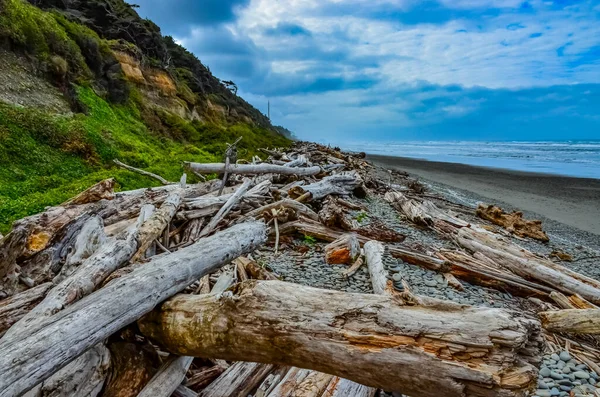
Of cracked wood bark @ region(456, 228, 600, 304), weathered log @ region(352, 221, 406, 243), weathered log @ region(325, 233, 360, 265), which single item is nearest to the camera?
cracked wood bark @ region(456, 228, 600, 304)

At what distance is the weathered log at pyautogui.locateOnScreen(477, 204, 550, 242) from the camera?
878 cm

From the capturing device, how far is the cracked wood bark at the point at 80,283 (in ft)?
7.38

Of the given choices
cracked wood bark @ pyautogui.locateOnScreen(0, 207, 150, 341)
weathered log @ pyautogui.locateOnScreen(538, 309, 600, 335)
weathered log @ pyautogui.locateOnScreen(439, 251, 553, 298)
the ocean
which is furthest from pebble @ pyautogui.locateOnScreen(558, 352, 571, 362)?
the ocean

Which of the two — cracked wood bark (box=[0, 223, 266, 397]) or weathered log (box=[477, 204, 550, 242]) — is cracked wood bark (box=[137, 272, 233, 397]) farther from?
weathered log (box=[477, 204, 550, 242])

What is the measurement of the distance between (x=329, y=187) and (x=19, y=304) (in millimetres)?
7347

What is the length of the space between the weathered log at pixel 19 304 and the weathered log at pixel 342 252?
3421mm

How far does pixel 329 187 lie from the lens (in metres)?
9.41

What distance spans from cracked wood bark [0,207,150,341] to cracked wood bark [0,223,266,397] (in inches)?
7.1

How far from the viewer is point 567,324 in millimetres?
3779

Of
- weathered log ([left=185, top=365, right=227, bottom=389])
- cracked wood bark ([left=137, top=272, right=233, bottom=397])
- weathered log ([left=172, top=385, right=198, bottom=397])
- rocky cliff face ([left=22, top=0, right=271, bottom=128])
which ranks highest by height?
rocky cliff face ([left=22, top=0, right=271, bottom=128])

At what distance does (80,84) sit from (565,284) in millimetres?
15738

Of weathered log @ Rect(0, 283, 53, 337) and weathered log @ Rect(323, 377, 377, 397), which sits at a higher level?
weathered log @ Rect(0, 283, 53, 337)

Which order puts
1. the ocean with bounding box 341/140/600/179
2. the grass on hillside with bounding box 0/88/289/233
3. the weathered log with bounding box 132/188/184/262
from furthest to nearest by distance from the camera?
the ocean with bounding box 341/140/600/179 < the grass on hillside with bounding box 0/88/289/233 < the weathered log with bounding box 132/188/184/262

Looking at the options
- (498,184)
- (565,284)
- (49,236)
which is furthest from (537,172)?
(49,236)
